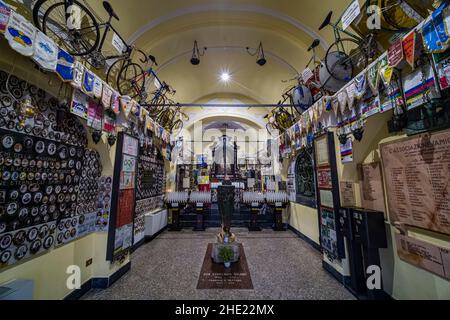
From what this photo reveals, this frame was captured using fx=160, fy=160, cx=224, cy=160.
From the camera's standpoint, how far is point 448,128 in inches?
55.1

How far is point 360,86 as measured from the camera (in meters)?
1.89

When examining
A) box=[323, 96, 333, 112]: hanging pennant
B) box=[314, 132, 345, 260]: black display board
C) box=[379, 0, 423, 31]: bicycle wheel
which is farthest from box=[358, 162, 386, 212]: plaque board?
box=[379, 0, 423, 31]: bicycle wheel

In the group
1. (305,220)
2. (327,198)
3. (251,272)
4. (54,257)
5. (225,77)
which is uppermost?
(225,77)

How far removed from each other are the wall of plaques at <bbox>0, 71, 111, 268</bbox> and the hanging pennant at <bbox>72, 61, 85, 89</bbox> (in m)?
0.37

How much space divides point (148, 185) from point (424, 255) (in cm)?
471

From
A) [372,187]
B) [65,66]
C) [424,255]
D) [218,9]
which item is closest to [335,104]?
[372,187]

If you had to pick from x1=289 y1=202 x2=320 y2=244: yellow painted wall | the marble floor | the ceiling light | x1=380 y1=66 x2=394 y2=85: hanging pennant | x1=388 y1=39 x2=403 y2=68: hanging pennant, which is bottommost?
the marble floor

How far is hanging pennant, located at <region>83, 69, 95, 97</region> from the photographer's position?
5.86 feet

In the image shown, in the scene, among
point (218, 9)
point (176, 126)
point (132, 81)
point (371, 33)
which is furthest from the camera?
point (176, 126)

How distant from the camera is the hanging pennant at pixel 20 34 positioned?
3.78 ft

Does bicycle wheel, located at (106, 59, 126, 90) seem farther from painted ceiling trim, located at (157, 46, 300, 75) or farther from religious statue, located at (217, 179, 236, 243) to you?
religious statue, located at (217, 179, 236, 243)

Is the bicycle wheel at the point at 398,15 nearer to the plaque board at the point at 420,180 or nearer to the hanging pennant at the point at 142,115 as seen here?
the plaque board at the point at 420,180

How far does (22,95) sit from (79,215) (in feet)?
4.76

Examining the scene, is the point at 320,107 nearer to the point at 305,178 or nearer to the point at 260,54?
the point at 305,178
